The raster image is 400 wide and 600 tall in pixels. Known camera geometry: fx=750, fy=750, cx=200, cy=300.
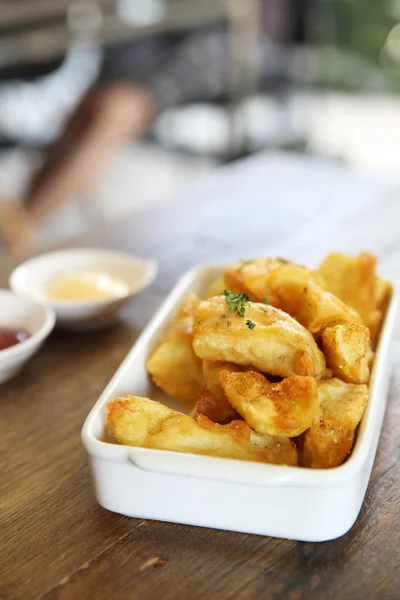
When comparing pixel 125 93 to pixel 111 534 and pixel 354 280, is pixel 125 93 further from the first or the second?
pixel 111 534

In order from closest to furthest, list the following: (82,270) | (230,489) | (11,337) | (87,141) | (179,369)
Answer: (230,489)
(179,369)
(11,337)
(82,270)
(87,141)

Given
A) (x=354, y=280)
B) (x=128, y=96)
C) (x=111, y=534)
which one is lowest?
(x=128, y=96)

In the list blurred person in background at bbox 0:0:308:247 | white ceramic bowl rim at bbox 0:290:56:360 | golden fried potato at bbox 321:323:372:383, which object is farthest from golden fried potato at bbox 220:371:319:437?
blurred person in background at bbox 0:0:308:247

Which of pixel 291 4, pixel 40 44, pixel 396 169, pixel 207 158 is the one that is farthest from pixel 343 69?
pixel 40 44

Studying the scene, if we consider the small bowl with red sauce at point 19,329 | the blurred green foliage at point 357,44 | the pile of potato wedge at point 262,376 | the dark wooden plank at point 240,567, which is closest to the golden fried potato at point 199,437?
the pile of potato wedge at point 262,376

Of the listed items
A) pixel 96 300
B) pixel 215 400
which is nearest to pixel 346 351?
pixel 215 400

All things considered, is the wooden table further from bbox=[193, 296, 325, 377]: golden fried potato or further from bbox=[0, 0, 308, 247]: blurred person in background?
bbox=[0, 0, 308, 247]: blurred person in background

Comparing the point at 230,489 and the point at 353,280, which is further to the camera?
the point at 353,280
